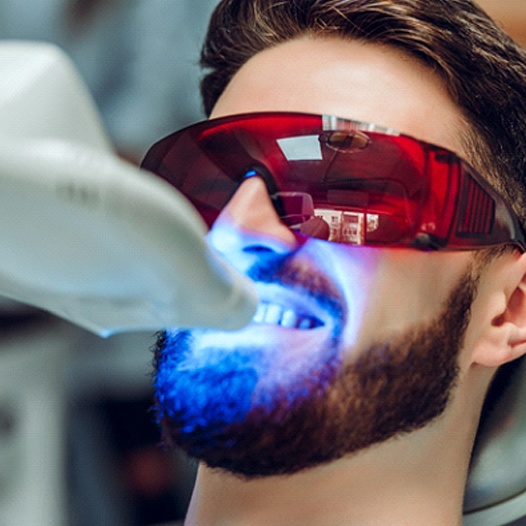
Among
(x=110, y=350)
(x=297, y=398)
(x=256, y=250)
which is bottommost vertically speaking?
(x=110, y=350)

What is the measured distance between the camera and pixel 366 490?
100 cm

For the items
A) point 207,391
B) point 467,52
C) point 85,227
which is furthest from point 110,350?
point 85,227

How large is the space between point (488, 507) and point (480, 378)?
21 cm

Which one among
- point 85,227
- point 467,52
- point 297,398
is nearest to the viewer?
point 85,227

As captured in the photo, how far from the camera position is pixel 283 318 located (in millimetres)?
953

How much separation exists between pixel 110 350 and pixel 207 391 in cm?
89

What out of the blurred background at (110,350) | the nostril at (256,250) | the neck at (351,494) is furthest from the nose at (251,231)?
the blurred background at (110,350)

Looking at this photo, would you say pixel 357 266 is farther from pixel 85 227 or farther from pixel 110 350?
pixel 110 350

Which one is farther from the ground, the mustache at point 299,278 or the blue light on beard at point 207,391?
the mustache at point 299,278

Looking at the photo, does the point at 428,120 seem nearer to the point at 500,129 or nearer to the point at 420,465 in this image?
the point at 500,129

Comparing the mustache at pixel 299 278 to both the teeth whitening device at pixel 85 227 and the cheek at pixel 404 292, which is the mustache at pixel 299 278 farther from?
the teeth whitening device at pixel 85 227

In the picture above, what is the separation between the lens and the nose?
94 cm

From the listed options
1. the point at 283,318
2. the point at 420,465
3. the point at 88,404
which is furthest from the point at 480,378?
the point at 88,404

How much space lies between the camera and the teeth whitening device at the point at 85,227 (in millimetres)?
553
